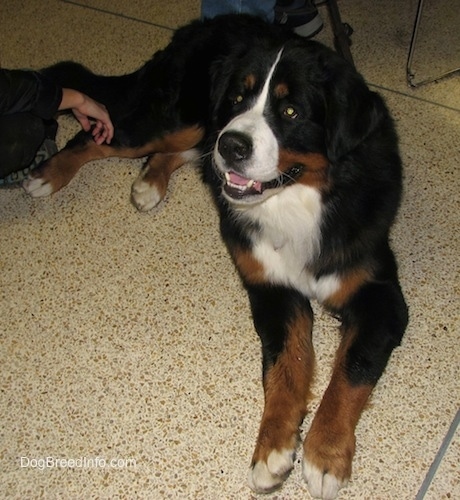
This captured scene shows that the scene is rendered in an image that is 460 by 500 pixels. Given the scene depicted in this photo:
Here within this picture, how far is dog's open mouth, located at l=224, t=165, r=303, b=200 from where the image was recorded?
1617 mm

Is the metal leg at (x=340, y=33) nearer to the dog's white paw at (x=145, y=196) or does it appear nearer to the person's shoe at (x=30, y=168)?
the dog's white paw at (x=145, y=196)

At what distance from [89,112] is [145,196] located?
0.37 metres

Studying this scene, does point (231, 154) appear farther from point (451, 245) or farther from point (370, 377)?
point (451, 245)

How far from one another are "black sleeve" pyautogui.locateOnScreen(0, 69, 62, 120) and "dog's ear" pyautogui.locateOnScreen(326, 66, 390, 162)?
1.01m

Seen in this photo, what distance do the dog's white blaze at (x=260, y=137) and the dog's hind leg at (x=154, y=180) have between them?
697mm

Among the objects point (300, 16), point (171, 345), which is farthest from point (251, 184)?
point (300, 16)

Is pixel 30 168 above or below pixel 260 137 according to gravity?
below

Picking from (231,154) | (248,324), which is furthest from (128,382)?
(231,154)

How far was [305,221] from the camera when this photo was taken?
1724 mm

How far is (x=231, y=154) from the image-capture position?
1.52 m

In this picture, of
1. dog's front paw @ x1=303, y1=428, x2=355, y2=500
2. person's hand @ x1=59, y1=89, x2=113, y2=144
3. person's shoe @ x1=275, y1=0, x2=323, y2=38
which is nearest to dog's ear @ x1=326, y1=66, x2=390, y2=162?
dog's front paw @ x1=303, y1=428, x2=355, y2=500

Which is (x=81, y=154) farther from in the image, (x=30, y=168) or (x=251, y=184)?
(x=251, y=184)

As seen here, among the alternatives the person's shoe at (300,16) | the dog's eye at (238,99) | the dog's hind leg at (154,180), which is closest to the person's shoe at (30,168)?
the dog's hind leg at (154,180)

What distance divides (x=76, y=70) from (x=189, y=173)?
0.60 m
